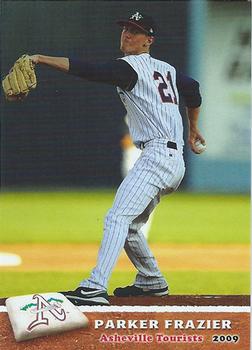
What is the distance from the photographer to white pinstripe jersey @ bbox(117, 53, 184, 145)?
146 inches

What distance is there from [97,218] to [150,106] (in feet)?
13.6

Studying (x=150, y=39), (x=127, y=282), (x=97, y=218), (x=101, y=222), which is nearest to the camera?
(x=150, y=39)

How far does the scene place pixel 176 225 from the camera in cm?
879

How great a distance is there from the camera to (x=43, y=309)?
3520 mm

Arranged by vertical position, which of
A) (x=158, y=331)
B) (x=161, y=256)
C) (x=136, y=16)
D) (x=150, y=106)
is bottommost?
(x=158, y=331)

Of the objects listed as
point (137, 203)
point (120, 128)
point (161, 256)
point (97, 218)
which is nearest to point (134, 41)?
point (137, 203)

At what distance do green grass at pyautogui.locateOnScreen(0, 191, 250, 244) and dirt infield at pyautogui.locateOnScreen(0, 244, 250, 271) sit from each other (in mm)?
404

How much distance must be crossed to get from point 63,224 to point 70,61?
5497 millimetres

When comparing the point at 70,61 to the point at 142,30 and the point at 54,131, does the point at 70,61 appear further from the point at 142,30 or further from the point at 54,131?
the point at 54,131

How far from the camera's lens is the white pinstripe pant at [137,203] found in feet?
11.8

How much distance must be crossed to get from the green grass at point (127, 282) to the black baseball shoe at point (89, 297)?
34 cm

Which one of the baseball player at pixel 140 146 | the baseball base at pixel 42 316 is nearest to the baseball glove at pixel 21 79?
the baseball player at pixel 140 146

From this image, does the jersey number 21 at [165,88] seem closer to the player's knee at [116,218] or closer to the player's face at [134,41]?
the player's face at [134,41]

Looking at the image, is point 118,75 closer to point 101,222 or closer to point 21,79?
point 21,79
